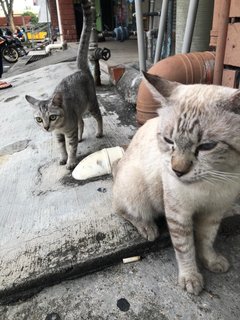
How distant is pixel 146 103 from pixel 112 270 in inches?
66.9

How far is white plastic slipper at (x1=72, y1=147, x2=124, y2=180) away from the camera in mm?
2549

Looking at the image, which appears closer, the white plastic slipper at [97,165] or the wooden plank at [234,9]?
the wooden plank at [234,9]

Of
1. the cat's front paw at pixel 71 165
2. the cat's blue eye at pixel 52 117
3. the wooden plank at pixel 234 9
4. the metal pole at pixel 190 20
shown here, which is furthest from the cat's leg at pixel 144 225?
the metal pole at pixel 190 20

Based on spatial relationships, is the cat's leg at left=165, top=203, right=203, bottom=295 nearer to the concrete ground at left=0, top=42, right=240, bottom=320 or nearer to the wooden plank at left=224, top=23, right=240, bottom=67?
the concrete ground at left=0, top=42, right=240, bottom=320

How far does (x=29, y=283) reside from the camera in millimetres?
1586

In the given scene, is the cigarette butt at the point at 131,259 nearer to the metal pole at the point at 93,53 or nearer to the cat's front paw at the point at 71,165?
the cat's front paw at the point at 71,165

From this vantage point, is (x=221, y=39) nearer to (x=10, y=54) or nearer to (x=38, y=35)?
(x=10, y=54)

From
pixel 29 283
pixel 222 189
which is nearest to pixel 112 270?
pixel 29 283

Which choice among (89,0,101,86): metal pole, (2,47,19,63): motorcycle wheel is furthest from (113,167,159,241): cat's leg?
(2,47,19,63): motorcycle wheel

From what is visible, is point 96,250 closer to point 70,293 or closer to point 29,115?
point 70,293

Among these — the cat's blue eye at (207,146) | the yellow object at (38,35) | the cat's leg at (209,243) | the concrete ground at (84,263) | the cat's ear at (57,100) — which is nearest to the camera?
the cat's blue eye at (207,146)

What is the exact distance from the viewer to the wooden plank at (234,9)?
2361 mm

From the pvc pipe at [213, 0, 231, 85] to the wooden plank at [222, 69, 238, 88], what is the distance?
0.04 m

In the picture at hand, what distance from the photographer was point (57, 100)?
2.57 m
